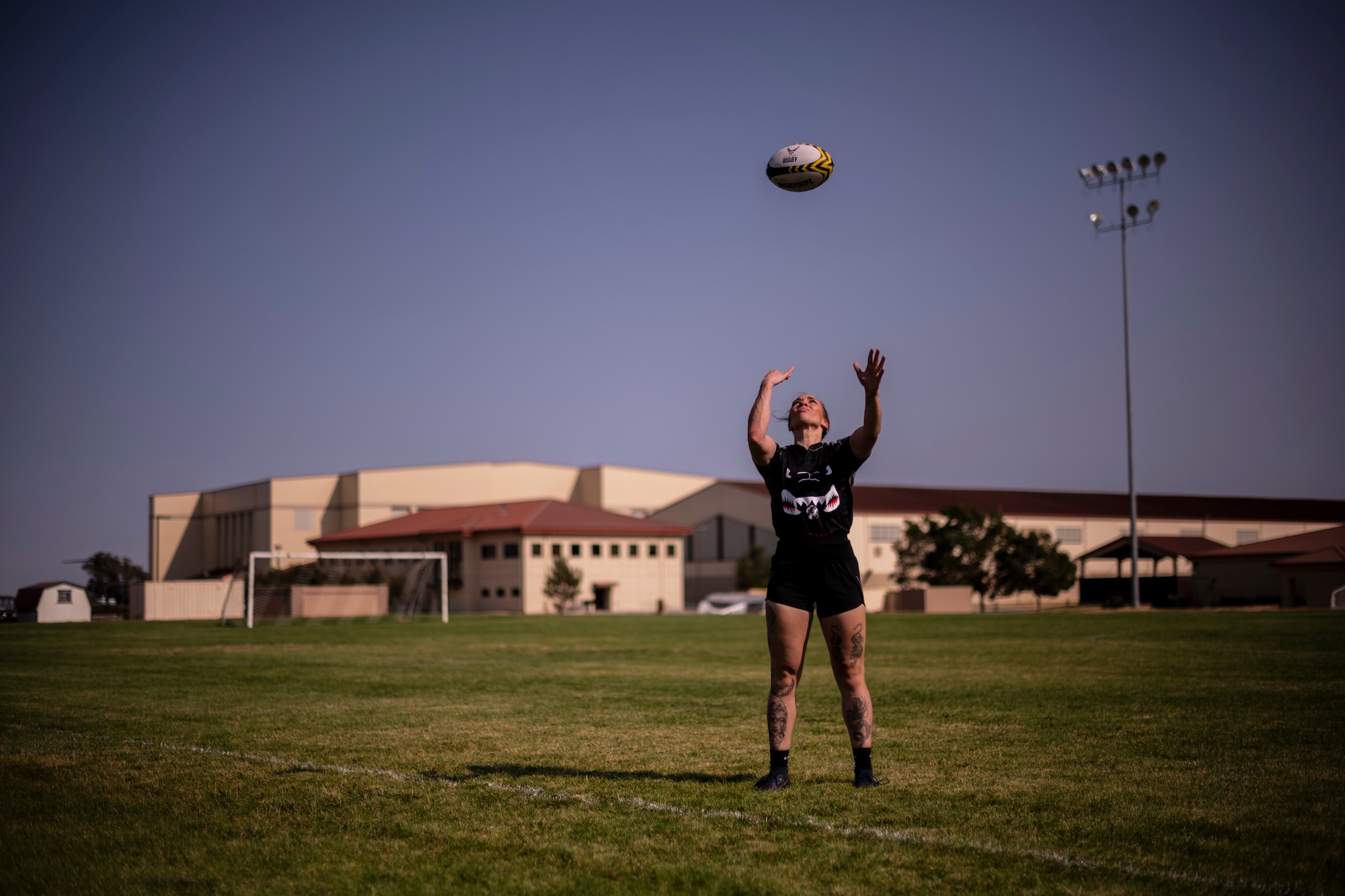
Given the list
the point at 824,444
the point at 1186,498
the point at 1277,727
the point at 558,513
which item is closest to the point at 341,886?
the point at 824,444

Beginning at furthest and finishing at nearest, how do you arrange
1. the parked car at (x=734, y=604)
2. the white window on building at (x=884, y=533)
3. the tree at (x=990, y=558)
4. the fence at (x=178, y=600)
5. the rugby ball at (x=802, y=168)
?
1. the white window on building at (x=884, y=533)
2. the parked car at (x=734, y=604)
3. the tree at (x=990, y=558)
4. the fence at (x=178, y=600)
5. the rugby ball at (x=802, y=168)

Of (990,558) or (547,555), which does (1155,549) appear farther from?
(547,555)

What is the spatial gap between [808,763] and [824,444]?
7.53 ft

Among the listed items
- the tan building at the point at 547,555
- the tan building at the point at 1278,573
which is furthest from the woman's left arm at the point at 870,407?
the tan building at the point at 547,555

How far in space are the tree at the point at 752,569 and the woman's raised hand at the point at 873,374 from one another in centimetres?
6450

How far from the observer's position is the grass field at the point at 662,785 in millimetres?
4781

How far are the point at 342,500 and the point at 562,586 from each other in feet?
98.1

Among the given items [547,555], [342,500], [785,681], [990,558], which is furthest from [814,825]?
[342,500]

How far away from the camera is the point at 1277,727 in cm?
891

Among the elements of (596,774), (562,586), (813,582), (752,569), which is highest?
(813,582)

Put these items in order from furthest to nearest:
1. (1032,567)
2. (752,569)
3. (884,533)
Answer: (884,533), (752,569), (1032,567)

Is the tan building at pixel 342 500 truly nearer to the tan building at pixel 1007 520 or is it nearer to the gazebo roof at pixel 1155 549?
the tan building at pixel 1007 520

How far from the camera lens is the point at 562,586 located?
64375 mm

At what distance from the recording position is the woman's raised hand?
6.34 metres
